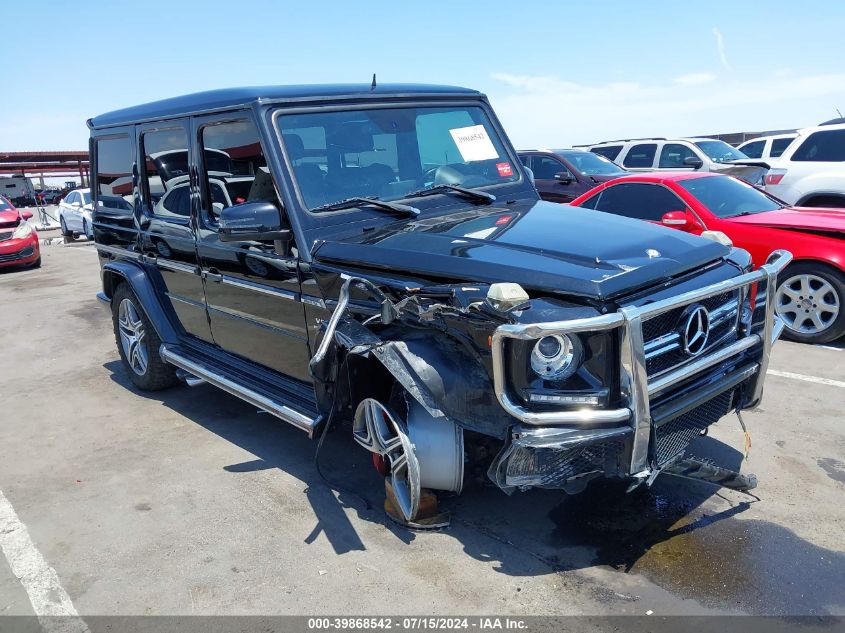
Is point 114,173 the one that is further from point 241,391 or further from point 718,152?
point 718,152

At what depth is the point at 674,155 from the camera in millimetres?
12523

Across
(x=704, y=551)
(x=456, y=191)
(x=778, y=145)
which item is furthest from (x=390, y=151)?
(x=778, y=145)

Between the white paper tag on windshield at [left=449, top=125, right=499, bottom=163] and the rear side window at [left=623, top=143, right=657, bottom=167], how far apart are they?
914 centimetres

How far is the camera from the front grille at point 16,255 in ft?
46.9

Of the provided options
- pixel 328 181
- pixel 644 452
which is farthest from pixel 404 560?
pixel 328 181

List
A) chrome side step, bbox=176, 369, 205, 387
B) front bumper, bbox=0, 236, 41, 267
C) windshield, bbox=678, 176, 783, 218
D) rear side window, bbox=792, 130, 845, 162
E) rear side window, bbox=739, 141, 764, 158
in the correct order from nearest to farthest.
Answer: chrome side step, bbox=176, 369, 205, 387 → windshield, bbox=678, 176, 783, 218 → rear side window, bbox=792, 130, 845, 162 → front bumper, bbox=0, 236, 41, 267 → rear side window, bbox=739, 141, 764, 158

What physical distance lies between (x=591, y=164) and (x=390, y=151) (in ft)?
26.6

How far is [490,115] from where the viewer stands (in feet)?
16.0

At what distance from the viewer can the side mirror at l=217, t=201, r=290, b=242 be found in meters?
3.67

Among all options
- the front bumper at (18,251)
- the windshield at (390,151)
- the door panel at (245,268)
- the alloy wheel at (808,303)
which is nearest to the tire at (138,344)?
the door panel at (245,268)

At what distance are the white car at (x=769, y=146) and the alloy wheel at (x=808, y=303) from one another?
9.08 meters

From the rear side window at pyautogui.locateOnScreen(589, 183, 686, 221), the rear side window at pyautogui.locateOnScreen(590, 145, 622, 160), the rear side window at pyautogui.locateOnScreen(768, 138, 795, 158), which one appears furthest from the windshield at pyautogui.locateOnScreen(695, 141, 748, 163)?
the rear side window at pyautogui.locateOnScreen(589, 183, 686, 221)

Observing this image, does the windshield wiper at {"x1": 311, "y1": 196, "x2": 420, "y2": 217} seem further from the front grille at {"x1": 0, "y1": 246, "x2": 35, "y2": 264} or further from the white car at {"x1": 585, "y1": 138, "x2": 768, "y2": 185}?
the front grille at {"x1": 0, "y1": 246, "x2": 35, "y2": 264}

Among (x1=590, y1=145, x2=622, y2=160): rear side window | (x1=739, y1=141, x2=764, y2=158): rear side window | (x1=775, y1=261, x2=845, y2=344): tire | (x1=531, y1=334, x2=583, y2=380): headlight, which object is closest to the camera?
(x1=531, y1=334, x2=583, y2=380): headlight
